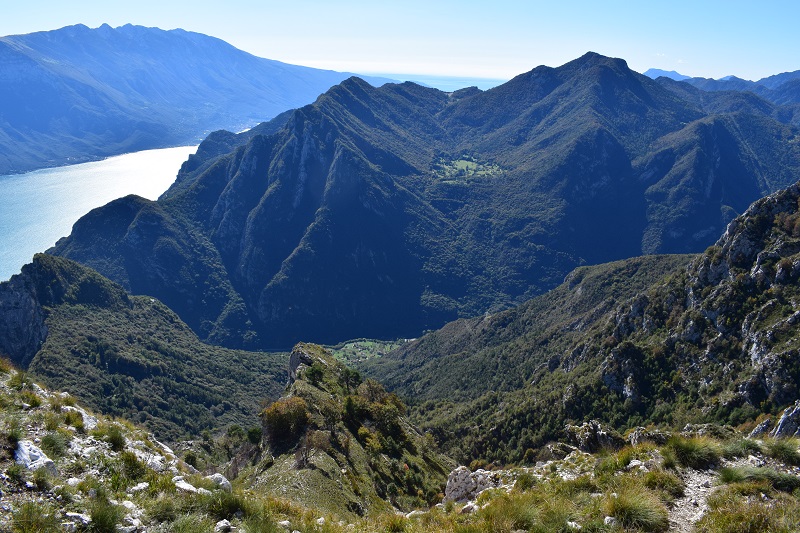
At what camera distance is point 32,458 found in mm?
13039

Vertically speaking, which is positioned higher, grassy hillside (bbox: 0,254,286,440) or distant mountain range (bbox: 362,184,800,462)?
distant mountain range (bbox: 362,184,800,462)

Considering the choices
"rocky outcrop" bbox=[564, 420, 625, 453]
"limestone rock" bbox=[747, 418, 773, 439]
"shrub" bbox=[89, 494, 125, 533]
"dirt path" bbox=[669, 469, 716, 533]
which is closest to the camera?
"shrub" bbox=[89, 494, 125, 533]

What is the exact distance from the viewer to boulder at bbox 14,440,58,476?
500 inches

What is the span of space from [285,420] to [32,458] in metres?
25.7

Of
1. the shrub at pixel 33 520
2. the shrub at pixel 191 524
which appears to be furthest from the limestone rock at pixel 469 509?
the shrub at pixel 33 520

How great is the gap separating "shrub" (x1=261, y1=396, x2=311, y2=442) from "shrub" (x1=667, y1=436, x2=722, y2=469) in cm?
2773

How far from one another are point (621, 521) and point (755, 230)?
218 feet

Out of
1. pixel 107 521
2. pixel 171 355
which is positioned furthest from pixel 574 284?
pixel 107 521

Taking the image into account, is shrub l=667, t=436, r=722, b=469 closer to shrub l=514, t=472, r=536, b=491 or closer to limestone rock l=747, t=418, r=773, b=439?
shrub l=514, t=472, r=536, b=491

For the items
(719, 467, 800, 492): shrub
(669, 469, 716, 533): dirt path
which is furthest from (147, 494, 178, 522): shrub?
(719, 467, 800, 492): shrub

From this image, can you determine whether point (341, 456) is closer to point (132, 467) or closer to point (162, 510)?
point (132, 467)

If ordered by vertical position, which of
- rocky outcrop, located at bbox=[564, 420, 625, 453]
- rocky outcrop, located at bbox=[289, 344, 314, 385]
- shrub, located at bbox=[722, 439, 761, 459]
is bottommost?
rocky outcrop, located at bbox=[289, 344, 314, 385]

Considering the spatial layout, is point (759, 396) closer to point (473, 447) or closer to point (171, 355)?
point (473, 447)

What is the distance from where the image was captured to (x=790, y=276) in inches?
2132
